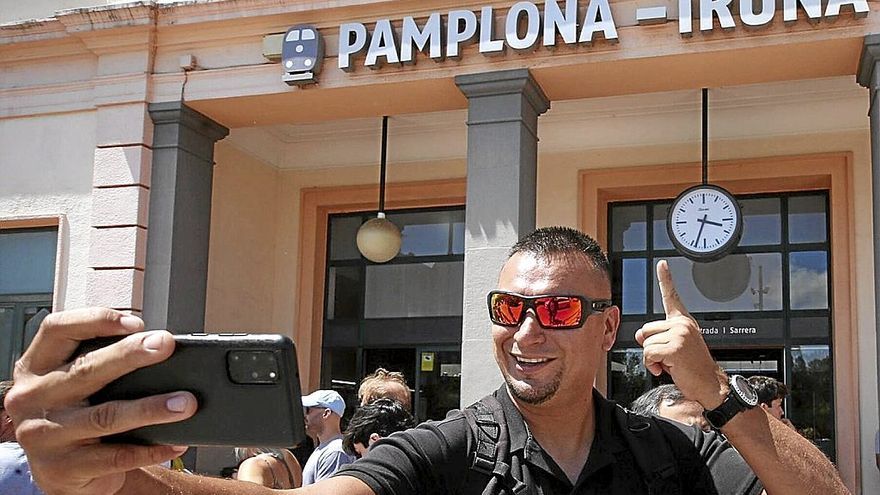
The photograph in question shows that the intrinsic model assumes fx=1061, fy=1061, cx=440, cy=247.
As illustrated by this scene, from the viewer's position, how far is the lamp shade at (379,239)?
10492 millimetres

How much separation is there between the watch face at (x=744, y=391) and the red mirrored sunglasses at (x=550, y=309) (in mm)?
380

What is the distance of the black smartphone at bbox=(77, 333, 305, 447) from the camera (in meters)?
1.47

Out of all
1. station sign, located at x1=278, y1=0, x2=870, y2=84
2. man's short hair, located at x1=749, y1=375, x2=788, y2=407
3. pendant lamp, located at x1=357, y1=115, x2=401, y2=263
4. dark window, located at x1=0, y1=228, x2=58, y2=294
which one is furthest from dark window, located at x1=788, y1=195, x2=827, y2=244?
dark window, located at x1=0, y1=228, x2=58, y2=294

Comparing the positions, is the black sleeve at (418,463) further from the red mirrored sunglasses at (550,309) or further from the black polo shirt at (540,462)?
the red mirrored sunglasses at (550,309)

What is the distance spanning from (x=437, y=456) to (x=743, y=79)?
658 cm

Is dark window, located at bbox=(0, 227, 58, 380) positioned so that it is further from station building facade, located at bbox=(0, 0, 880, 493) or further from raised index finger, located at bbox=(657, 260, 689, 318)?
raised index finger, located at bbox=(657, 260, 689, 318)

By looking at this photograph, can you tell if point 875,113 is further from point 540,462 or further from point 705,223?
point 540,462

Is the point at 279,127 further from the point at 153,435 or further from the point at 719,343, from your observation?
the point at 153,435

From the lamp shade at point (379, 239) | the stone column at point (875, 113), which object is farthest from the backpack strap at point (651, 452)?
the lamp shade at point (379, 239)

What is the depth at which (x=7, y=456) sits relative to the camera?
3949 millimetres

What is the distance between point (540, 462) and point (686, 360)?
41 centimetres

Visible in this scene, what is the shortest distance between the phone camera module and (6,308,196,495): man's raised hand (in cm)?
8

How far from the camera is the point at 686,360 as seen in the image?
2467 mm

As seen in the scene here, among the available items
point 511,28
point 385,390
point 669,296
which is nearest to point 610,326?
point 669,296
